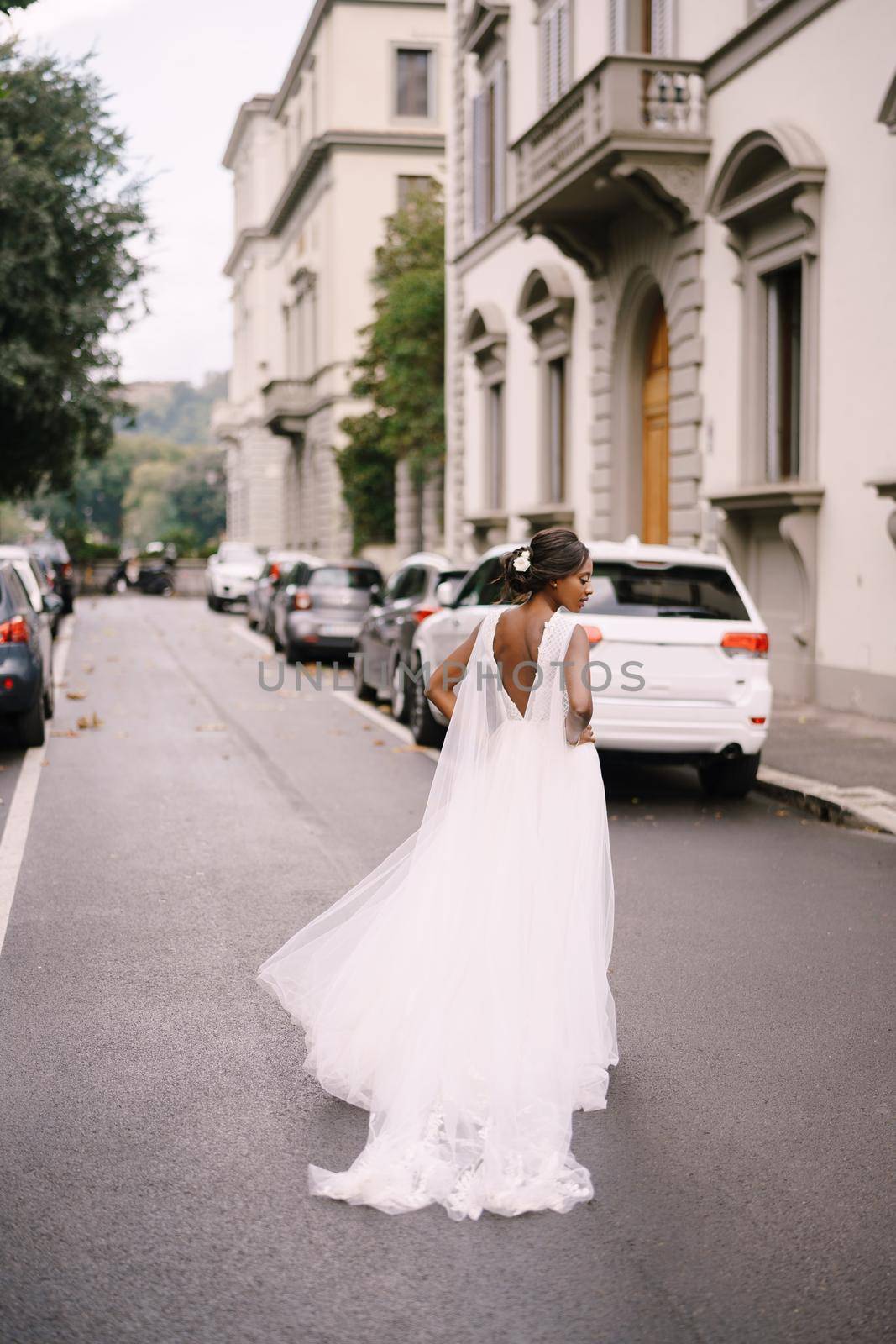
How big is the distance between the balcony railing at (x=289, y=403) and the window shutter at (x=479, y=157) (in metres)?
22.6

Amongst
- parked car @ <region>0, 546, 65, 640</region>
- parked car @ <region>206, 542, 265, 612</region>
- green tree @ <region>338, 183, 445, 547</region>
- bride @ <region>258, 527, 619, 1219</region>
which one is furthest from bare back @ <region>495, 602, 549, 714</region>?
parked car @ <region>206, 542, 265, 612</region>

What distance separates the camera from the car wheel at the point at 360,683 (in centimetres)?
1694

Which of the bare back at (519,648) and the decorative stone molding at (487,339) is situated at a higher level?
the decorative stone molding at (487,339)

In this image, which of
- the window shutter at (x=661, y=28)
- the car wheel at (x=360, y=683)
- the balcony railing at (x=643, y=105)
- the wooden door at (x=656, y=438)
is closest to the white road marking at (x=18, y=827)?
the car wheel at (x=360, y=683)

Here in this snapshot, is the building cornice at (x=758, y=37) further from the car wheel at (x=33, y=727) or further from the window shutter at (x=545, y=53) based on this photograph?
the car wheel at (x=33, y=727)

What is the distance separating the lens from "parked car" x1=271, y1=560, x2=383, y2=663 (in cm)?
2127

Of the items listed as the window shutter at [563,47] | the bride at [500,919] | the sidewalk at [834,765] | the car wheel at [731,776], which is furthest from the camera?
the window shutter at [563,47]

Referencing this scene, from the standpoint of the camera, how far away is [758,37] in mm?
16406

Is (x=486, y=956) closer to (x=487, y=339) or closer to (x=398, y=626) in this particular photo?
(x=398, y=626)

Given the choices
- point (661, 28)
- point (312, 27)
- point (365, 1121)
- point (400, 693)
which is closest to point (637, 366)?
point (661, 28)

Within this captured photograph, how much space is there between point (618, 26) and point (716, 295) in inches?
193

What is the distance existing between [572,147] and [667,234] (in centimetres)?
174

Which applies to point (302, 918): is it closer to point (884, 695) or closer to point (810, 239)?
point (884, 695)

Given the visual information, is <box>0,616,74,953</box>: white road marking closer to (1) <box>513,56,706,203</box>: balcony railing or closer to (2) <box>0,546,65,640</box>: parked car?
(2) <box>0,546,65,640</box>: parked car
